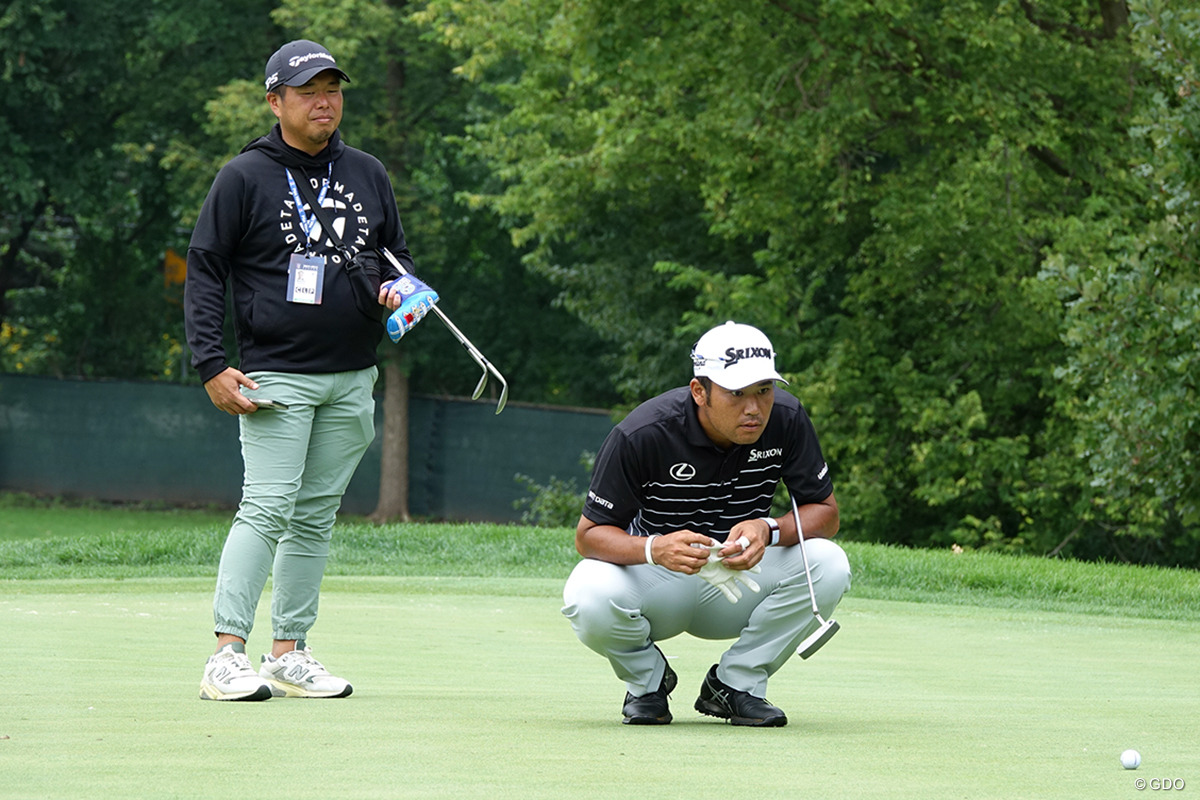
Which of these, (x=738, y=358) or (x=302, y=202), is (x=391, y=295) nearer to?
(x=302, y=202)

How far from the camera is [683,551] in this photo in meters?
4.24

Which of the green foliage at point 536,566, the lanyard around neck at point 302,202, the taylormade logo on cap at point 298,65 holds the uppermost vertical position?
the taylormade logo on cap at point 298,65

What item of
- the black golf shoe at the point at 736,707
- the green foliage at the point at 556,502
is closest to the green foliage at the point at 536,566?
the black golf shoe at the point at 736,707

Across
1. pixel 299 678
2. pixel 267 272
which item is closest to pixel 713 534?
pixel 299 678

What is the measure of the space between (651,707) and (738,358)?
3.31 feet

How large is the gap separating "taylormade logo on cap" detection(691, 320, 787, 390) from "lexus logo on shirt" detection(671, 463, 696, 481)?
28 centimetres

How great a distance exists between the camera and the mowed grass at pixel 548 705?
3.29 meters

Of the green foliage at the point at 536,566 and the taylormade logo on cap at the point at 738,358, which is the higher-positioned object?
the taylormade logo on cap at the point at 738,358

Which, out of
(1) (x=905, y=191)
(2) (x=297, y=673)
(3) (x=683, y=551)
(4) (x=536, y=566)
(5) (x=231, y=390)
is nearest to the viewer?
(3) (x=683, y=551)

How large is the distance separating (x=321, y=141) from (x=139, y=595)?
4.66 meters

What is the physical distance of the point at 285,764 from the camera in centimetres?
339

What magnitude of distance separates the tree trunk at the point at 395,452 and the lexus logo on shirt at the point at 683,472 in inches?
947

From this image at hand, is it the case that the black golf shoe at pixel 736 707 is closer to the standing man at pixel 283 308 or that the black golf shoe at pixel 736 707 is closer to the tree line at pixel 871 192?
the standing man at pixel 283 308

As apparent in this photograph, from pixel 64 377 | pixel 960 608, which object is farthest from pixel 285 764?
pixel 64 377
